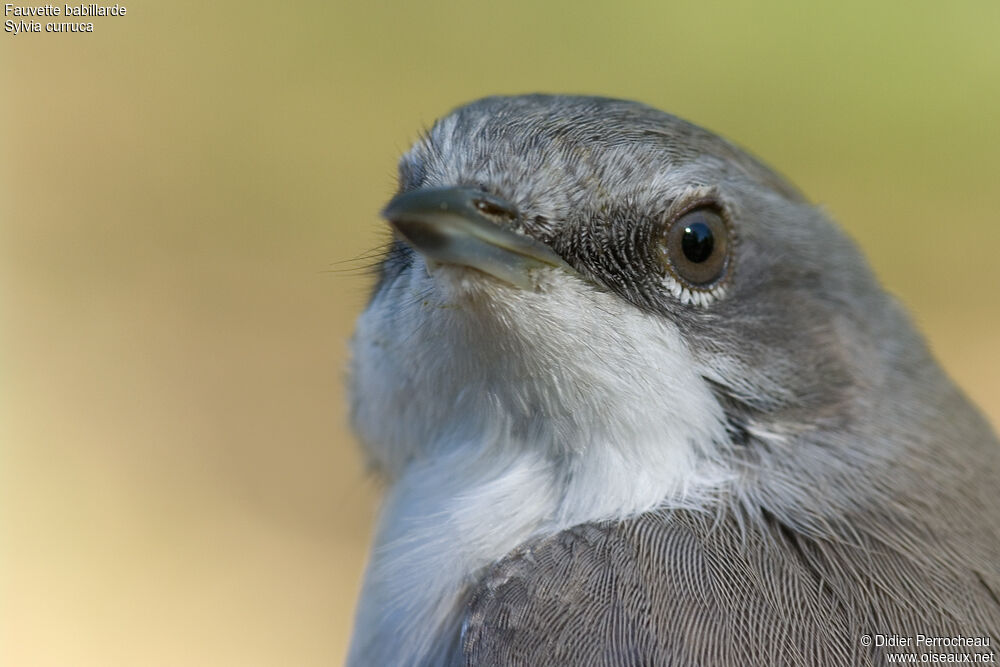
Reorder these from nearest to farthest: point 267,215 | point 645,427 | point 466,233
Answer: point 466,233
point 645,427
point 267,215

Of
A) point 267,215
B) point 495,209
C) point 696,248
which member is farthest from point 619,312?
point 267,215

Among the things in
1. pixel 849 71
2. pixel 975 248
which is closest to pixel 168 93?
pixel 849 71

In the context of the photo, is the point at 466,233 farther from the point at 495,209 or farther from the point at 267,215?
the point at 267,215

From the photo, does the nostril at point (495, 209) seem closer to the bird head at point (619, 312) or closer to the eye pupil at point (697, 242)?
the bird head at point (619, 312)

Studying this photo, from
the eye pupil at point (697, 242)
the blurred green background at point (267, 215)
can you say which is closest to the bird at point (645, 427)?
the eye pupil at point (697, 242)

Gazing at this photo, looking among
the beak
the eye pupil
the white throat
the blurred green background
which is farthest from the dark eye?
the blurred green background

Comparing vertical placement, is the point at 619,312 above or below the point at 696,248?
below

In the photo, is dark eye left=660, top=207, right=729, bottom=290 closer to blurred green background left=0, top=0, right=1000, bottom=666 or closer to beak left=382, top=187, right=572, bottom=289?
beak left=382, top=187, right=572, bottom=289
